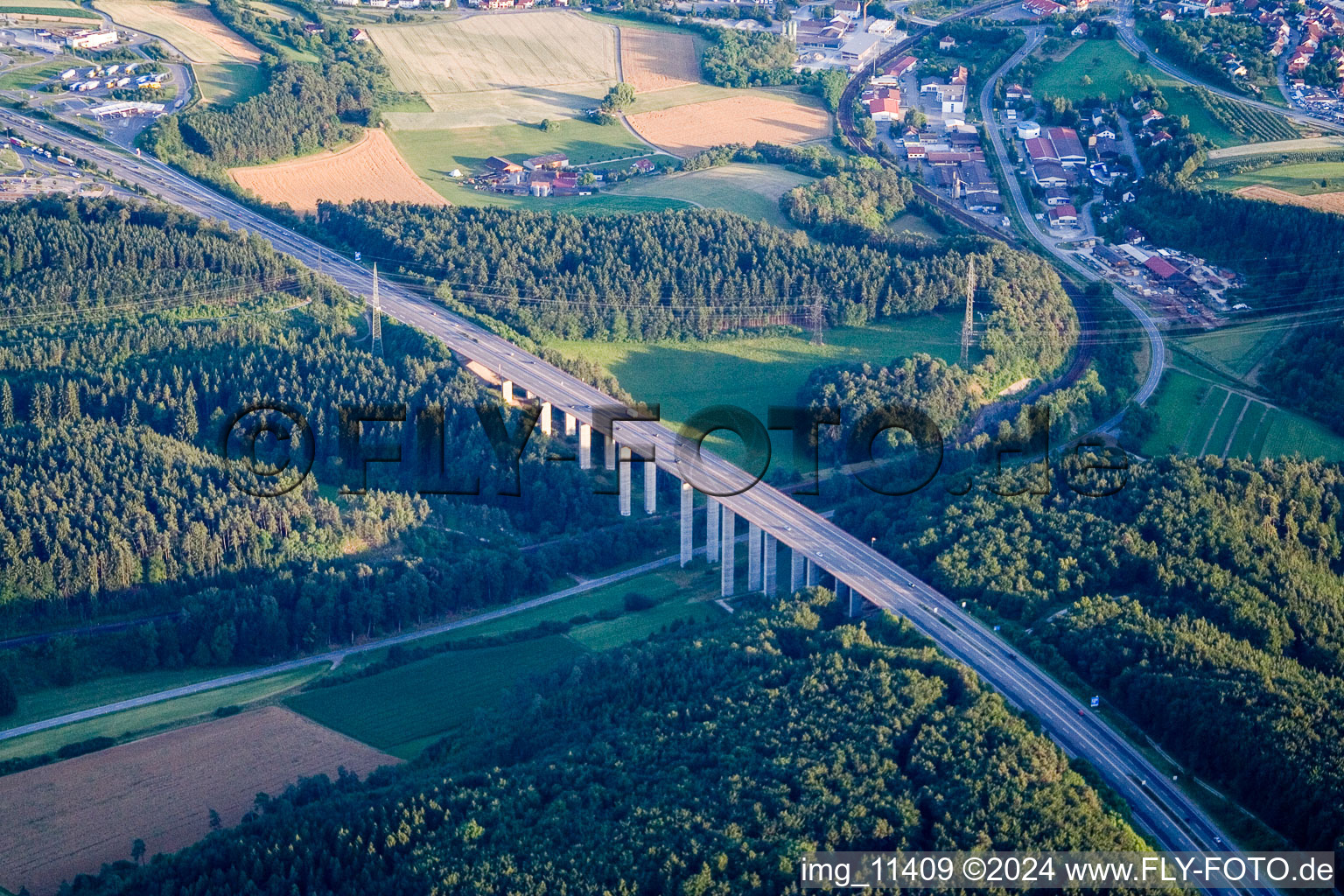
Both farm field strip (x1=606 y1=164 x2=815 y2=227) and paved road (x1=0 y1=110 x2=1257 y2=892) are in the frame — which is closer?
paved road (x1=0 y1=110 x2=1257 y2=892)

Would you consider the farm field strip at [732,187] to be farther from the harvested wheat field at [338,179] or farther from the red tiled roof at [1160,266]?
the red tiled roof at [1160,266]

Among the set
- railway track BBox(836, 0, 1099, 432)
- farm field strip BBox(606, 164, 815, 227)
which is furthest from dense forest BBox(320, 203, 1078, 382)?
farm field strip BBox(606, 164, 815, 227)

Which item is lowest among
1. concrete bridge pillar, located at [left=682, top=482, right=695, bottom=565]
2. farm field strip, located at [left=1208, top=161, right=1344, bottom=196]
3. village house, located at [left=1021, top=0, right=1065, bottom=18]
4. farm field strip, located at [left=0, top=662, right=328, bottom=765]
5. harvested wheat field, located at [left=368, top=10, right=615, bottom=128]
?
farm field strip, located at [left=0, top=662, right=328, bottom=765]

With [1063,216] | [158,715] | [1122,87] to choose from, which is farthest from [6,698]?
[1122,87]

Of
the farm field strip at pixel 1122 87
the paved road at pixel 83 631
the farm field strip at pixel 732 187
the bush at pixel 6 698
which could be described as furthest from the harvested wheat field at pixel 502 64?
the bush at pixel 6 698

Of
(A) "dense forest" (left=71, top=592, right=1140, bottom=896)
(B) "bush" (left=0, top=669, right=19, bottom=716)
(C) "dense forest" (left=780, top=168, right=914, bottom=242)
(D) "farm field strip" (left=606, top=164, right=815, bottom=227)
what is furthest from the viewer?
(D) "farm field strip" (left=606, top=164, right=815, bottom=227)

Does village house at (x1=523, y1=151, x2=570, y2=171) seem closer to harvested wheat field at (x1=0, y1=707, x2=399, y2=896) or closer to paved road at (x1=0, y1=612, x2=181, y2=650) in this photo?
paved road at (x1=0, y1=612, x2=181, y2=650)
